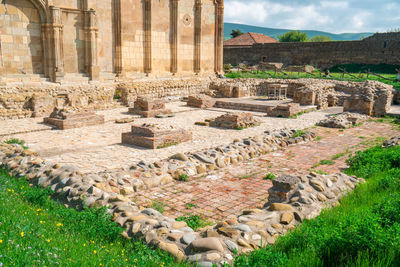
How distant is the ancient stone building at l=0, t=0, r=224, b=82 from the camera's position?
1644 centimetres

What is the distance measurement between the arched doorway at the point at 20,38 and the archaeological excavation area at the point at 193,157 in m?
1.36

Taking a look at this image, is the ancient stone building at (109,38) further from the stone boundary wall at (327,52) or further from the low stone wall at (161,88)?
the stone boundary wall at (327,52)

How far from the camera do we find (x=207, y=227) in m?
5.30

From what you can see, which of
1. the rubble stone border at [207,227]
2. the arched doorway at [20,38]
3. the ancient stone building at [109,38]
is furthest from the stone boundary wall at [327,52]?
the rubble stone border at [207,227]

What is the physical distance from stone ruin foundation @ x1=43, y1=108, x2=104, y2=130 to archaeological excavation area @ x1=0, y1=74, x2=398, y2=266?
45mm

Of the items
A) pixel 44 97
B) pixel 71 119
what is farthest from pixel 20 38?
pixel 71 119

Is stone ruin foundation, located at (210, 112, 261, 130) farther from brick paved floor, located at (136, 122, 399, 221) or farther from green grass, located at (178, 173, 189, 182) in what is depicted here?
green grass, located at (178, 173, 189, 182)

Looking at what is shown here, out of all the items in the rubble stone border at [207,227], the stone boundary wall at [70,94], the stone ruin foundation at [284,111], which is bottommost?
the rubble stone border at [207,227]

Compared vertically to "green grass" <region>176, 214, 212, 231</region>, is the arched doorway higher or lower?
higher

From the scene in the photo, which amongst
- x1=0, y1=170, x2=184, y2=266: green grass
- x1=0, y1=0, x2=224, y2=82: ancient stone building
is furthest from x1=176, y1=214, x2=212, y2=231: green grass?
x1=0, y1=0, x2=224, y2=82: ancient stone building

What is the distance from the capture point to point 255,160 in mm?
9633

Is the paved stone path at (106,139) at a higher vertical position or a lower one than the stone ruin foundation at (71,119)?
lower

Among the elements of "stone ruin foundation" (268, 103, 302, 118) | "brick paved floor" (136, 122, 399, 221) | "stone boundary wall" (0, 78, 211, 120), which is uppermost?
"stone boundary wall" (0, 78, 211, 120)

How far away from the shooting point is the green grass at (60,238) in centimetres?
351
